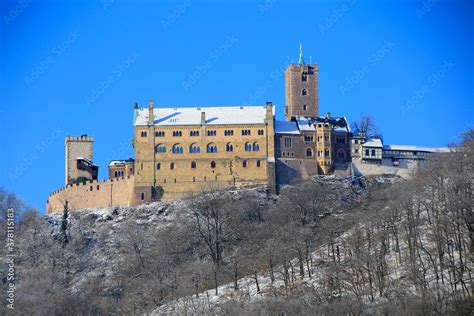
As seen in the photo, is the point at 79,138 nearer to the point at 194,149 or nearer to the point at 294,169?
the point at 194,149

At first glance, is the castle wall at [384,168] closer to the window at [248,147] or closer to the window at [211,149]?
the window at [248,147]

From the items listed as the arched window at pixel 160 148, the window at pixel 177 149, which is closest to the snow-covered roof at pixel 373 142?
the window at pixel 177 149

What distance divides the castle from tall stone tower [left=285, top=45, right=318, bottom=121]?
438 centimetres

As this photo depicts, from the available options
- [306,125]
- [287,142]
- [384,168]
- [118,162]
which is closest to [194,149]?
[287,142]

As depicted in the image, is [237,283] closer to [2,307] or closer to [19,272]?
[2,307]

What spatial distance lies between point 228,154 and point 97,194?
52.7 feet

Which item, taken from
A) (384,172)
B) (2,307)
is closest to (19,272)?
(2,307)

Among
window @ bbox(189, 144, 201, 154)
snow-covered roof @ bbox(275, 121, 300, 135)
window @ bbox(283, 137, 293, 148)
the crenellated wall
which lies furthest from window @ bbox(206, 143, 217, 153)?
the crenellated wall

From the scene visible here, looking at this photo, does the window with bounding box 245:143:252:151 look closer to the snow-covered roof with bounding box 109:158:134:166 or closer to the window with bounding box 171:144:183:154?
the window with bounding box 171:144:183:154

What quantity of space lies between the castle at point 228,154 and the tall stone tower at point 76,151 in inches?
136

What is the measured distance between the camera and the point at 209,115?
142 meters

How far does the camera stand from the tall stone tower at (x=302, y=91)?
149 metres

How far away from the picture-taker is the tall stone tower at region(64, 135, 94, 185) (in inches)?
5827

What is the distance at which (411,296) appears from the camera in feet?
288
